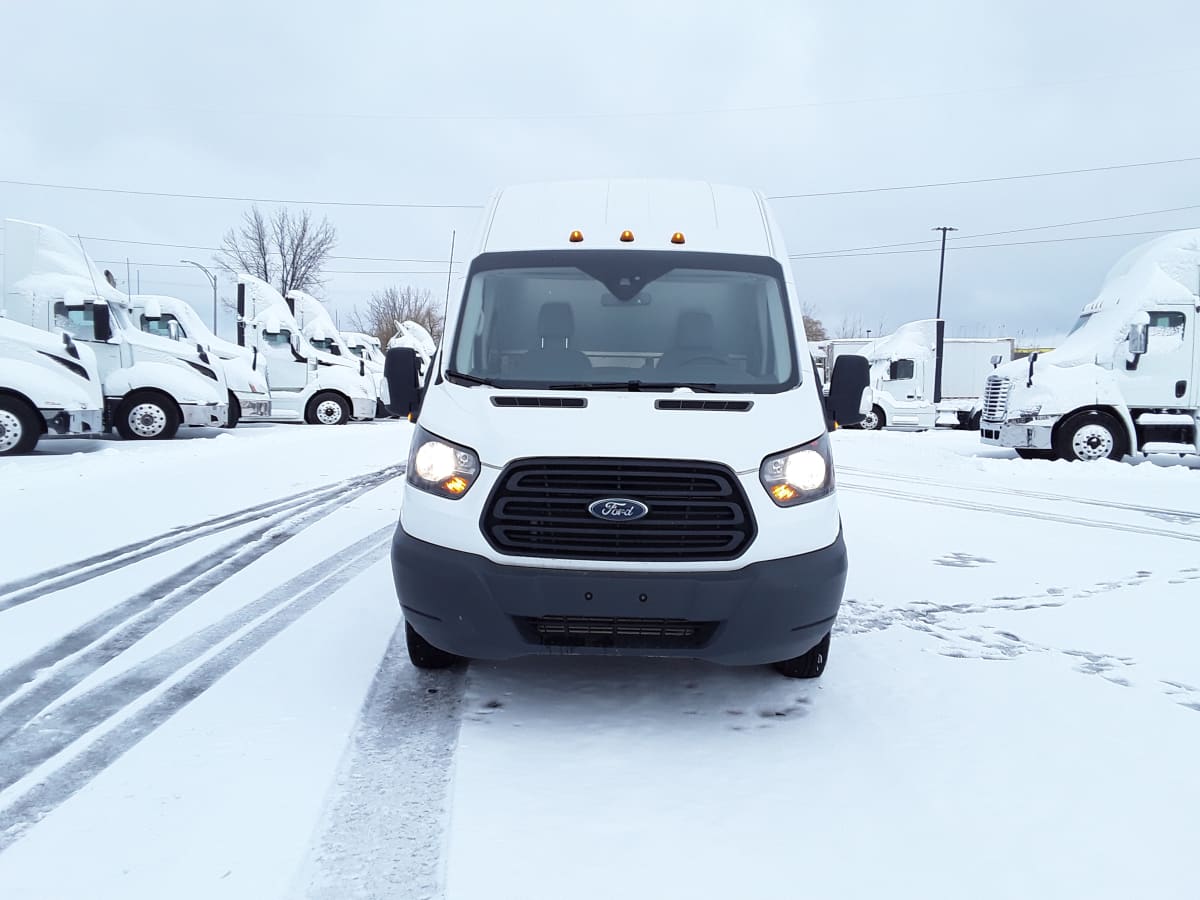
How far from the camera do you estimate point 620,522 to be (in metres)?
3.27

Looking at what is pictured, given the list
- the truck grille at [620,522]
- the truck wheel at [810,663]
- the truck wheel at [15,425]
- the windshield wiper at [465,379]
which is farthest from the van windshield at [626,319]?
the truck wheel at [15,425]

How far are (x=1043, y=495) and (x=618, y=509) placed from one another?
933cm

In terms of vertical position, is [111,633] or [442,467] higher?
[442,467]

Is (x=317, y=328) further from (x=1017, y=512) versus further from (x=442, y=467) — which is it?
(x=442, y=467)

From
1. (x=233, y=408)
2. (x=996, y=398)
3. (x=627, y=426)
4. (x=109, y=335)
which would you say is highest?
(x=109, y=335)

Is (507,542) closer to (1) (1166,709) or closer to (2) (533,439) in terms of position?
(2) (533,439)

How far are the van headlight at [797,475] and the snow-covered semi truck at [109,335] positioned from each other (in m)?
14.2

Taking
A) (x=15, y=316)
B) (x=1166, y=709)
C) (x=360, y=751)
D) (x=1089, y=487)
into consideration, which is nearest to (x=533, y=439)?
(x=360, y=751)

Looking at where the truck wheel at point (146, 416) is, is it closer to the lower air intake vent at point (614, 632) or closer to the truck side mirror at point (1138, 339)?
the lower air intake vent at point (614, 632)

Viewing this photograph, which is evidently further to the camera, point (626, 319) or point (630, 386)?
point (626, 319)

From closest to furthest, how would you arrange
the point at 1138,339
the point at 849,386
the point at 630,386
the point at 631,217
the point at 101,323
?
the point at 630,386
the point at 849,386
the point at 631,217
the point at 1138,339
the point at 101,323

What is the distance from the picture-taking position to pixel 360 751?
3.20 m

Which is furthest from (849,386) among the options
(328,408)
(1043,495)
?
(328,408)

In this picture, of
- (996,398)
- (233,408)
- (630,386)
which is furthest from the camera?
(233,408)
